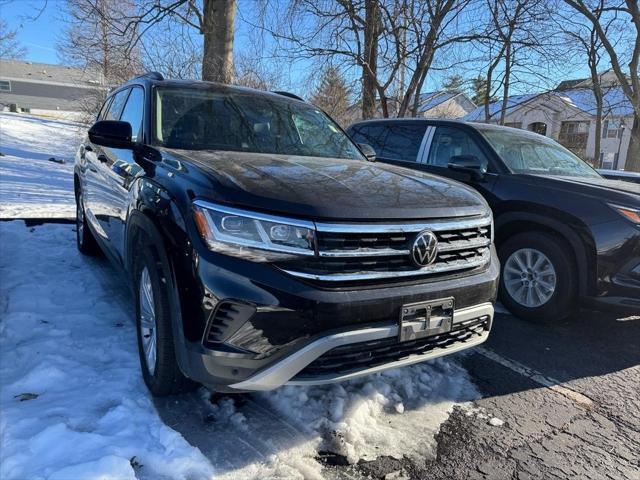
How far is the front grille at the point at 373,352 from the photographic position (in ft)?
7.12

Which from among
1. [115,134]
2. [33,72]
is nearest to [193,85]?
[115,134]

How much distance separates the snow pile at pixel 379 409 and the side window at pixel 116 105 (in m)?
2.97

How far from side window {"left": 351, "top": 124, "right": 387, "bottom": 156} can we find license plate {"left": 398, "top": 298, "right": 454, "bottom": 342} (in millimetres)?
3959

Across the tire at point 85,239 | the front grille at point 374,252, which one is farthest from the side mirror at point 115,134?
the tire at point 85,239

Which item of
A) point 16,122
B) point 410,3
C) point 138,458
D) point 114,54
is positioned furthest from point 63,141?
point 138,458

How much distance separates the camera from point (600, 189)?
4031mm

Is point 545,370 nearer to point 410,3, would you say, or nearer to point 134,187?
point 134,187

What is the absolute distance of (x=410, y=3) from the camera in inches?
450

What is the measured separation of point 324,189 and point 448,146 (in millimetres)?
3519

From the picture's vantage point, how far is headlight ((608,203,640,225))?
3750 mm

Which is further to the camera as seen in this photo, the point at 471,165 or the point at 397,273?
the point at 471,165

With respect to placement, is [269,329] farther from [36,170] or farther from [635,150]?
[635,150]

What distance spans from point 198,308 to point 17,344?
1.83 m

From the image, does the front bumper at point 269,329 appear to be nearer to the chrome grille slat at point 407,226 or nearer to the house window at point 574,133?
the chrome grille slat at point 407,226
